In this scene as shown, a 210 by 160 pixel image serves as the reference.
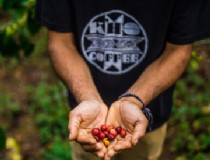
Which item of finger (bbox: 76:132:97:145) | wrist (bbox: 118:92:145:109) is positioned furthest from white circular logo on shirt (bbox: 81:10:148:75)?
finger (bbox: 76:132:97:145)

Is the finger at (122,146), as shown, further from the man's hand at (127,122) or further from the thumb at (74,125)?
A: the thumb at (74,125)

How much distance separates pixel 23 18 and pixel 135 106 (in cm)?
118

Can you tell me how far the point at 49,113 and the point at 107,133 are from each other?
2155 mm

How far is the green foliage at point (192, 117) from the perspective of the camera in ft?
11.0

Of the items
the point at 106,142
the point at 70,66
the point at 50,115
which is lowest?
the point at 50,115

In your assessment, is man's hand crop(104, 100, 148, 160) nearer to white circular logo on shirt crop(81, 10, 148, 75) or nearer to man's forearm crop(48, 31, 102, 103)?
man's forearm crop(48, 31, 102, 103)

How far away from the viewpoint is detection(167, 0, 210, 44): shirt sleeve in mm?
1938

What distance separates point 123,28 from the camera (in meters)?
2.02

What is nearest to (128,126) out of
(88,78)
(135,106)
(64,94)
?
(135,106)

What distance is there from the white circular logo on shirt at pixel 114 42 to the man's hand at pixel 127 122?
0.29 meters

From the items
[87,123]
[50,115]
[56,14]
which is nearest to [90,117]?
[87,123]

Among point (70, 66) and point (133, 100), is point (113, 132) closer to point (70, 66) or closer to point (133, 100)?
point (133, 100)

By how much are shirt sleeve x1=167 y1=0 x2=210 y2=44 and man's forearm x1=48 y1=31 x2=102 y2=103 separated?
412 mm

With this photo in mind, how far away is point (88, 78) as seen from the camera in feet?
6.68
